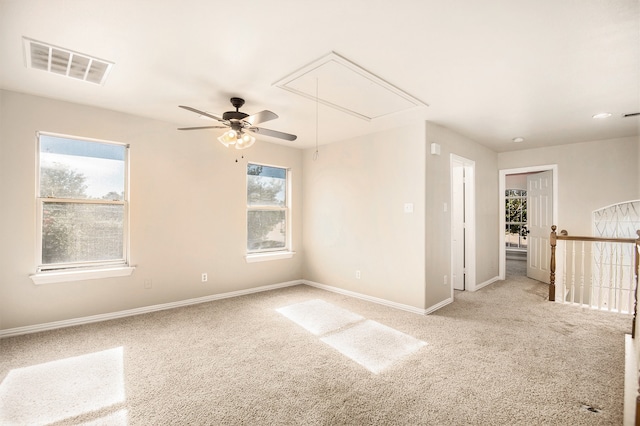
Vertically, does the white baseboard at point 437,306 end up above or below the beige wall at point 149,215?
below

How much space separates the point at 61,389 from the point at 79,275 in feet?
5.24

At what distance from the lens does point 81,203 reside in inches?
139

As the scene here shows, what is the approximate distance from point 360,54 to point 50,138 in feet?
11.8

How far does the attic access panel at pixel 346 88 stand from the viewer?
2527 mm

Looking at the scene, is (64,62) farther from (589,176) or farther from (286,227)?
(589,176)

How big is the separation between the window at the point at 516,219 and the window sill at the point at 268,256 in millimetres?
7192

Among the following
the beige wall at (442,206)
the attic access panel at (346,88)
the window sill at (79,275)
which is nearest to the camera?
the attic access panel at (346,88)

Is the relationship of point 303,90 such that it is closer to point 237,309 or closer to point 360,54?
point 360,54

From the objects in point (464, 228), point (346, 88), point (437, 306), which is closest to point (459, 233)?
point (464, 228)

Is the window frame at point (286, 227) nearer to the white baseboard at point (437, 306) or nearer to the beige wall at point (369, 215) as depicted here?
the beige wall at point (369, 215)

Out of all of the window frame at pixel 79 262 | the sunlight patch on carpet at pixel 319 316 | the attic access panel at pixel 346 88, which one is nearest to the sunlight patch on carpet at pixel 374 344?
the sunlight patch on carpet at pixel 319 316

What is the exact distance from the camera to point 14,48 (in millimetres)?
2295

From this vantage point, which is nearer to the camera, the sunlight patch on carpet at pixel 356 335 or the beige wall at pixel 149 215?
the sunlight patch on carpet at pixel 356 335

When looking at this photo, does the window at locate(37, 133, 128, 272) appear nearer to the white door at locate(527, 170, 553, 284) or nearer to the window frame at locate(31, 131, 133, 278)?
the window frame at locate(31, 131, 133, 278)
